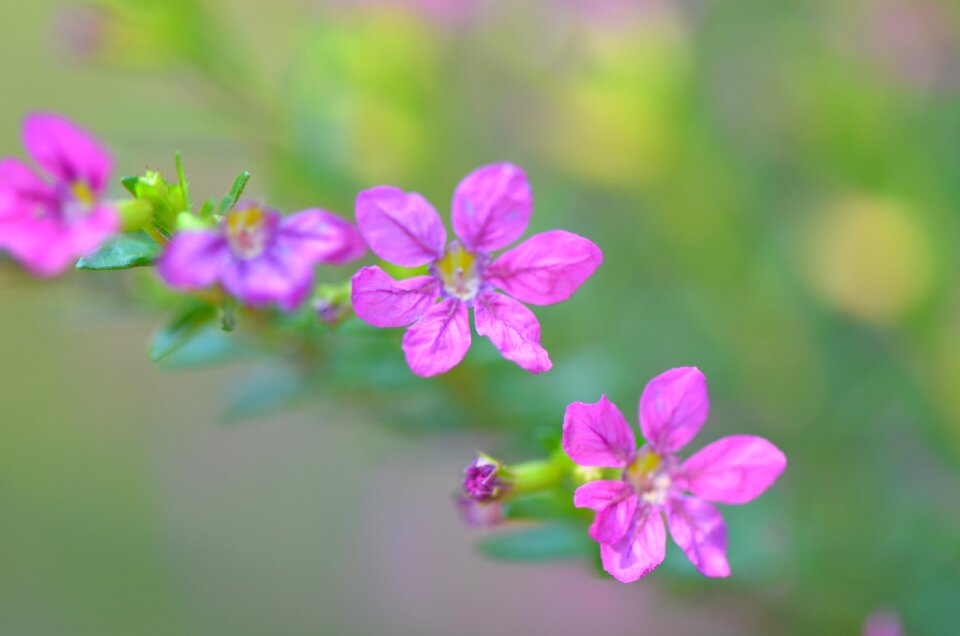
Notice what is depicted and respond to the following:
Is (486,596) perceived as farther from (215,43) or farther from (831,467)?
(215,43)

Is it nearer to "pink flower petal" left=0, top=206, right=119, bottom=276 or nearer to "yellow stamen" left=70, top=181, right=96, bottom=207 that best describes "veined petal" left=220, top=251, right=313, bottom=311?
"pink flower petal" left=0, top=206, right=119, bottom=276

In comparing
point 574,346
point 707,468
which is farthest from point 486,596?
point 707,468

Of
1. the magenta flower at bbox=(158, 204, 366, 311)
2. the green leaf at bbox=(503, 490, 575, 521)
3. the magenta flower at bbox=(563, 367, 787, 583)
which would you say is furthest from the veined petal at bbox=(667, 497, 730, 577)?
the magenta flower at bbox=(158, 204, 366, 311)

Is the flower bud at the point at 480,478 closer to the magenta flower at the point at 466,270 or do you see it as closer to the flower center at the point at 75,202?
the magenta flower at the point at 466,270

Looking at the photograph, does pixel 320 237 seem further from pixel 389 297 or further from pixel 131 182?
pixel 131 182

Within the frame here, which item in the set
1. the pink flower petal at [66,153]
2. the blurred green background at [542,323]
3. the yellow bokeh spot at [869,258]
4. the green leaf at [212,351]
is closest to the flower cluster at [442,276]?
the pink flower petal at [66,153]

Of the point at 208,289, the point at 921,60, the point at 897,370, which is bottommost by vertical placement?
the point at 208,289

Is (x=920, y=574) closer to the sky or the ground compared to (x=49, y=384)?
closer to the ground
